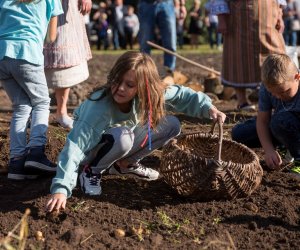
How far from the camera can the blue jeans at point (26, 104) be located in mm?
4078

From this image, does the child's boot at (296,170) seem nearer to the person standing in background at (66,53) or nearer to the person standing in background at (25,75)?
the person standing in background at (25,75)

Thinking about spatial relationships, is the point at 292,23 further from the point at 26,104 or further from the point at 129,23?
the point at 26,104

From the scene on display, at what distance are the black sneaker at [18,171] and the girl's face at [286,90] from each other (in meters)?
1.63

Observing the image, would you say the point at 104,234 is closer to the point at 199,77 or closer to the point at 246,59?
the point at 246,59

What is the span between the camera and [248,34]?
6.49m

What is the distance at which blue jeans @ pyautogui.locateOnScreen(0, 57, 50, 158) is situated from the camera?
4078mm

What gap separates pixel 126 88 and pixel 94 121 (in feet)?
0.85

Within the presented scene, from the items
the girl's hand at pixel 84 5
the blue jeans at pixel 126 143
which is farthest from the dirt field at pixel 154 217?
the girl's hand at pixel 84 5

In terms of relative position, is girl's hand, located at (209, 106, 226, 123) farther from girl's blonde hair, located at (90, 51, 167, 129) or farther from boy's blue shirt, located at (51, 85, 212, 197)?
girl's blonde hair, located at (90, 51, 167, 129)

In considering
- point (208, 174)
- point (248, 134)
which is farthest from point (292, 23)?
point (208, 174)

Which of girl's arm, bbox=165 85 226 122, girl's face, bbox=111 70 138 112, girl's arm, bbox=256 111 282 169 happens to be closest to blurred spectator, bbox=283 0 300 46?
girl's arm, bbox=256 111 282 169

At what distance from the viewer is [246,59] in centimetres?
661

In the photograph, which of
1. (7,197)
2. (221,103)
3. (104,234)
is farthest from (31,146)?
(221,103)

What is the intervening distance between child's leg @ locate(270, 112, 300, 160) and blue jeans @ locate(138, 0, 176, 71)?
394 centimetres
